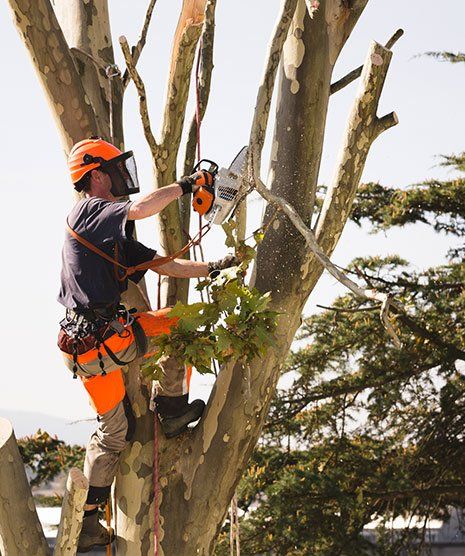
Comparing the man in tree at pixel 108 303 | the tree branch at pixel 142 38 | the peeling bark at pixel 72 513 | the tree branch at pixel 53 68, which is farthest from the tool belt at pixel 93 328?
the tree branch at pixel 142 38

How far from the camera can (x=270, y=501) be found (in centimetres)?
845

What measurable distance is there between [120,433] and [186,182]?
127 cm

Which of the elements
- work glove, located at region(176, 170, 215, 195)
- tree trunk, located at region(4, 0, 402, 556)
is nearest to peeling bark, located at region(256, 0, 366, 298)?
tree trunk, located at region(4, 0, 402, 556)

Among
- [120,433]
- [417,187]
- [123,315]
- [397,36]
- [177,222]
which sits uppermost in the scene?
[417,187]

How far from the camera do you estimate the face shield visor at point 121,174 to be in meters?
4.67

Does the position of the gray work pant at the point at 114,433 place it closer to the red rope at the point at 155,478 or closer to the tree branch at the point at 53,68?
the red rope at the point at 155,478

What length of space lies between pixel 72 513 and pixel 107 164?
157 cm

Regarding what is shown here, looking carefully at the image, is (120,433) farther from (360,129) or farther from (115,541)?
(360,129)

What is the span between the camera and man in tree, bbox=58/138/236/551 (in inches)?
176

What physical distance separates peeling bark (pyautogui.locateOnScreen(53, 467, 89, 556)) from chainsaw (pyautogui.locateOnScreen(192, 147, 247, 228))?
4.23ft

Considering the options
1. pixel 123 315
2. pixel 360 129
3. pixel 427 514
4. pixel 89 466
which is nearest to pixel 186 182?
pixel 123 315

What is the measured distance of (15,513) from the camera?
479 cm

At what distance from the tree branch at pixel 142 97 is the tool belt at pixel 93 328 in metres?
0.95

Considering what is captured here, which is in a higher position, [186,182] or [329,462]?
[329,462]
